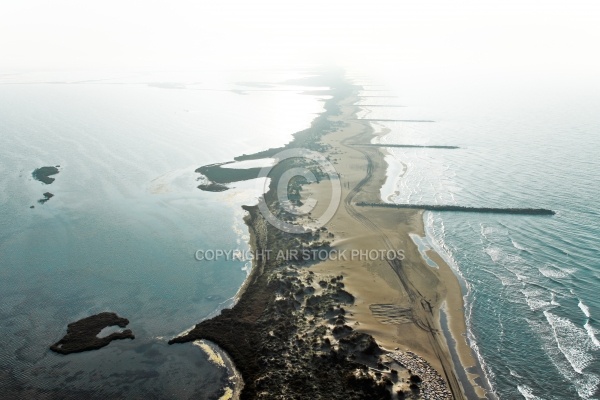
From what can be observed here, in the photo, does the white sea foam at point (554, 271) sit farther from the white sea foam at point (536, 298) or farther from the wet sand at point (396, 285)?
the wet sand at point (396, 285)

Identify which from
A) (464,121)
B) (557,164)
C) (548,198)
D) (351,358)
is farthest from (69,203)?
(464,121)

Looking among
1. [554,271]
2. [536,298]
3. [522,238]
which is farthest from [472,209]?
[536,298]

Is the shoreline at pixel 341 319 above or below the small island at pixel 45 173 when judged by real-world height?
below

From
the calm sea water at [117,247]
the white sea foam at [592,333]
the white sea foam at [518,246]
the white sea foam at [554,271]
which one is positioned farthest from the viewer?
the white sea foam at [518,246]

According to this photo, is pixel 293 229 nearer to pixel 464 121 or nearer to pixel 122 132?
pixel 122 132

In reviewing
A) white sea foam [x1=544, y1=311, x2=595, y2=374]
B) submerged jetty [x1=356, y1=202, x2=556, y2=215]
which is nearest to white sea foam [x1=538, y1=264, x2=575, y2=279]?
white sea foam [x1=544, y1=311, x2=595, y2=374]

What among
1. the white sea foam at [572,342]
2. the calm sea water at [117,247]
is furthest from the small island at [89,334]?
the white sea foam at [572,342]
